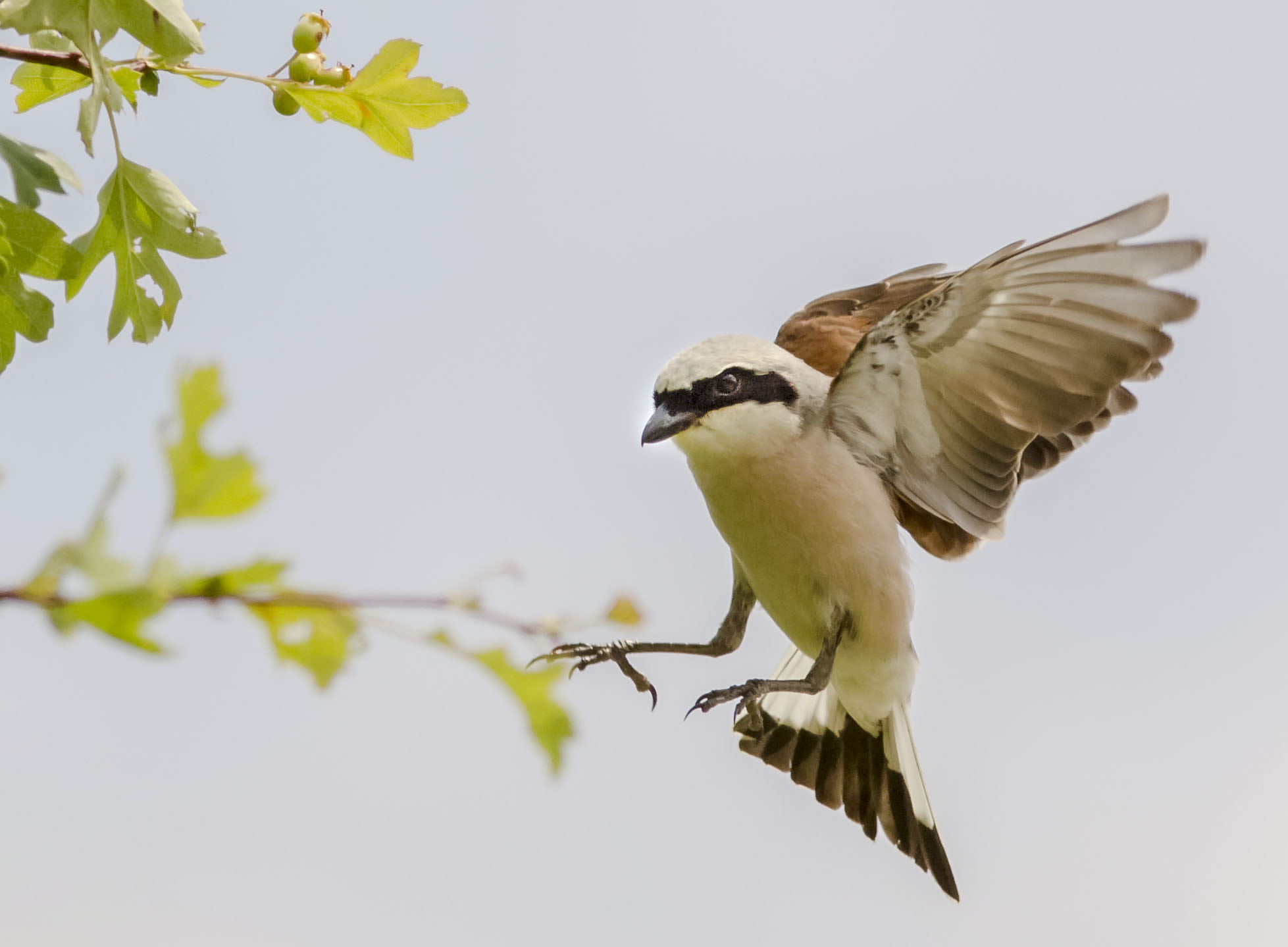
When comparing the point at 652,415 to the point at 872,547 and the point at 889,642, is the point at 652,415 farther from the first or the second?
the point at 889,642

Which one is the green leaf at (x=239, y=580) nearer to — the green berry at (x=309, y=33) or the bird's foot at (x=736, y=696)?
the green berry at (x=309, y=33)

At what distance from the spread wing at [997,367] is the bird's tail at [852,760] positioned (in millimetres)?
690

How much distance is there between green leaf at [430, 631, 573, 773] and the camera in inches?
23.9

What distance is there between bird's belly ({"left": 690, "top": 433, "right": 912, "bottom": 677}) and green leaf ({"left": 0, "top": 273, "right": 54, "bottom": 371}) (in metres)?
1.49

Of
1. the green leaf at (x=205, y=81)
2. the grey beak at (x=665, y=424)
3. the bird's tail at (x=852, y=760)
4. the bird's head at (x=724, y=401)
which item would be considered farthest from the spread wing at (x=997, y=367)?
the green leaf at (x=205, y=81)

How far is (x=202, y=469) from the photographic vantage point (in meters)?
0.56

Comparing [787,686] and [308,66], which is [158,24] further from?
[787,686]

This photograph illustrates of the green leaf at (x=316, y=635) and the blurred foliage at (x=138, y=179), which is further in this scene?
the blurred foliage at (x=138, y=179)

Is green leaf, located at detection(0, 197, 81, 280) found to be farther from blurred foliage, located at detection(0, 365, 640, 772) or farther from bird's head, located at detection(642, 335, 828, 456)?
bird's head, located at detection(642, 335, 828, 456)

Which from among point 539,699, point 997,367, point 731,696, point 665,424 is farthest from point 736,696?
point 539,699

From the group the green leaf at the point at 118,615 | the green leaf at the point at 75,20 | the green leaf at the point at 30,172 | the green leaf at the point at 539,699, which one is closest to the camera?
the green leaf at the point at 118,615

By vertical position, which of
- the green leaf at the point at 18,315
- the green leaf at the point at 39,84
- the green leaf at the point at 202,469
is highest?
the green leaf at the point at 39,84

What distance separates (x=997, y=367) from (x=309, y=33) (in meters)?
1.85

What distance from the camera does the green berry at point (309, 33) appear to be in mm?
1327
